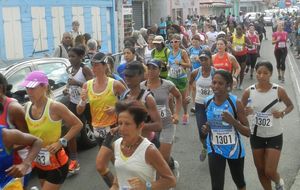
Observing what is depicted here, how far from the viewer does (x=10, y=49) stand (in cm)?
1672

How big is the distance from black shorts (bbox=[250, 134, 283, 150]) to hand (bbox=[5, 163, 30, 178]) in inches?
105

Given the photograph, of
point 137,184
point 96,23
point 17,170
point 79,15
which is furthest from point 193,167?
point 96,23

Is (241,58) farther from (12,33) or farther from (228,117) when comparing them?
(228,117)

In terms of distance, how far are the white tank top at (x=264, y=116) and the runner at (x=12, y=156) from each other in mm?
2528

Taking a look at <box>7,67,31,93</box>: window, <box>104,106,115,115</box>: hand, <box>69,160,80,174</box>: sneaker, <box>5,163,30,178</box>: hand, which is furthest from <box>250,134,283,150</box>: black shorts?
<box>7,67,31,93</box>: window

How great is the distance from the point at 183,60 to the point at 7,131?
6.16m

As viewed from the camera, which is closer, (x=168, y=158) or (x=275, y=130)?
(x=275, y=130)

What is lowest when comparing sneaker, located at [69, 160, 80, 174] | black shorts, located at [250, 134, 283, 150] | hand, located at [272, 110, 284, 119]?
sneaker, located at [69, 160, 80, 174]

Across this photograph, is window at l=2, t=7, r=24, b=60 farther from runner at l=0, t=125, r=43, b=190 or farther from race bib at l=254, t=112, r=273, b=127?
runner at l=0, t=125, r=43, b=190

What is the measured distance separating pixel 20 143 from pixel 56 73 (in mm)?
4267

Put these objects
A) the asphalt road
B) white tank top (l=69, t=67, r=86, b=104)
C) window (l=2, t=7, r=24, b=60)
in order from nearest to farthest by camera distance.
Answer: the asphalt road → white tank top (l=69, t=67, r=86, b=104) → window (l=2, t=7, r=24, b=60)

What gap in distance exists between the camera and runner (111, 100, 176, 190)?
11.9 ft

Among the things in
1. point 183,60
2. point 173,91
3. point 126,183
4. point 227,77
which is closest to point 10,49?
point 183,60

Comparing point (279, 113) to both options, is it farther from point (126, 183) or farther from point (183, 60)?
point (183, 60)
